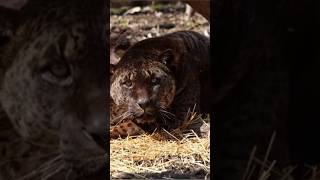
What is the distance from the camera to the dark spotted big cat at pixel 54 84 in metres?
3.42

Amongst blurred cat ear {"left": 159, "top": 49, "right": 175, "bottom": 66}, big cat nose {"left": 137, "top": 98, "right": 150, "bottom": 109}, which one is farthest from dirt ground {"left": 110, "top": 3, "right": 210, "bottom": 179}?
blurred cat ear {"left": 159, "top": 49, "right": 175, "bottom": 66}

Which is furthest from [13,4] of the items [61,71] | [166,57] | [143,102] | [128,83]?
[166,57]

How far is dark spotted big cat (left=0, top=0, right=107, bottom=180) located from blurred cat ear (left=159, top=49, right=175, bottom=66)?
3280 millimetres

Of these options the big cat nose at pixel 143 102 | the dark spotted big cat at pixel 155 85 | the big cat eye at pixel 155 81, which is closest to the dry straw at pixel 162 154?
the dark spotted big cat at pixel 155 85

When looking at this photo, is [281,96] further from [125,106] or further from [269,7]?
[125,106]

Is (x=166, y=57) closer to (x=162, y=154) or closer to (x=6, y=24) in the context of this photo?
(x=162, y=154)

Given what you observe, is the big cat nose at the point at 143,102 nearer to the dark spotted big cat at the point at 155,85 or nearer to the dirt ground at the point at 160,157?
the dark spotted big cat at the point at 155,85

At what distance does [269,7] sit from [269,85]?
379mm

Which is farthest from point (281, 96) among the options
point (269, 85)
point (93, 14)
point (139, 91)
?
point (139, 91)

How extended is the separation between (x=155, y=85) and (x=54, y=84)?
3.04 meters

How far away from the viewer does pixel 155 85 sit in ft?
21.1

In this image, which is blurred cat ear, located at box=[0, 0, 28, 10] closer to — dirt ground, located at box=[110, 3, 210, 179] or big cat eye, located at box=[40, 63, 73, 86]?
big cat eye, located at box=[40, 63, 73, 86]

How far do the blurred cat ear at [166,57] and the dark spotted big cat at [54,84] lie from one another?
3280 millimetres

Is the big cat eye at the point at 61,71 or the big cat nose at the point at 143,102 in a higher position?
the big cat eye at the point at 61,71
